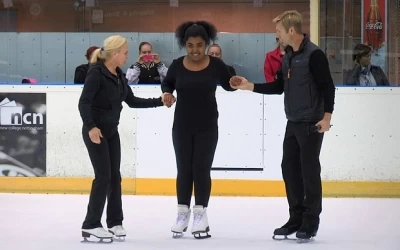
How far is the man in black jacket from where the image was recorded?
5.70 metres

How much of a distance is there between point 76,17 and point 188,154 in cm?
381

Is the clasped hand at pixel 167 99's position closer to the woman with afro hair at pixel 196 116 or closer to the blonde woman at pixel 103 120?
the woman with afro hair at pixel 196 116

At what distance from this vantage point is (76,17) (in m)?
9.43

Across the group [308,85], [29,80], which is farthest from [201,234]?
[29,80]

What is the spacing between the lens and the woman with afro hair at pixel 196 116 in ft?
19.5

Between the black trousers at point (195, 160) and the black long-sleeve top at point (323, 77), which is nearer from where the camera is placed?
the black long-sleeve top at point (323, 77)

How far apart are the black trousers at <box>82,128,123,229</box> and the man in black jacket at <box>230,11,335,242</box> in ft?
2.72

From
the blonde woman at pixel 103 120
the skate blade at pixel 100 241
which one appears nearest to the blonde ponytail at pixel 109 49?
the blonde woman at pixel 103 120

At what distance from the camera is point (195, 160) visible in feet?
19.6

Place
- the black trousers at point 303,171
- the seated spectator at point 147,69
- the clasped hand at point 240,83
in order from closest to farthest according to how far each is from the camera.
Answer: the black trousers at point 303,171 → the clasped hand at point 240,83 → the seated spectator at point 147,69

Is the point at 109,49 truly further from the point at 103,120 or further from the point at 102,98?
the point at 103,120

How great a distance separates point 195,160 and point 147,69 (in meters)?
3.07

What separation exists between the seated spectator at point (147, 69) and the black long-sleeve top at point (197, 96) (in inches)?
112

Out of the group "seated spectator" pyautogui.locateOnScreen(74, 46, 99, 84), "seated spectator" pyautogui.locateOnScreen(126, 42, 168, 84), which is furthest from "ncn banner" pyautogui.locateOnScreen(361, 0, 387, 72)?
"seated spectator" pyautogui.locateOnScreen(74, 46, 99, 84)
